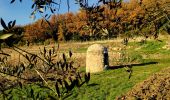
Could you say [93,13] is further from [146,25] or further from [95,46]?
[95,46]

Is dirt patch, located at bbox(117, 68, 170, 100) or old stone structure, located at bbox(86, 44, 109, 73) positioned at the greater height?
dirt patch, located at bbox(117, 68, 170, 100)

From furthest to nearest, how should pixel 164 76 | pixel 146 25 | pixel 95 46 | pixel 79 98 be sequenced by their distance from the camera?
pixel 95 46 → pixel 79 98 → pixel 164 76 → pixel 146 25

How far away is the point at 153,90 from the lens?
40.3 ft

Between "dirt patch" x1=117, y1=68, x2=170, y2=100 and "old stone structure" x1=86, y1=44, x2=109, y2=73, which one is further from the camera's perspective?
"old stone structure" x1=86, y1=44, x2=109, y2=73

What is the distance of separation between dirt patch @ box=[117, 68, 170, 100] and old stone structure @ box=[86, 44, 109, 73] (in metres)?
15.1

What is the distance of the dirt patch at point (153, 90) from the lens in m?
11.9

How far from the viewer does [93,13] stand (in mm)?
4508

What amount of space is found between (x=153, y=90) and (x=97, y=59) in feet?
57.2

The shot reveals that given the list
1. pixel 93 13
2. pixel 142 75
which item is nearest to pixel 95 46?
pixel 142 75

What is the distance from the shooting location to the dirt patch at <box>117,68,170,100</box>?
11922mm

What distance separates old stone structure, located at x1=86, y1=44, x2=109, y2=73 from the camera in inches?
1158

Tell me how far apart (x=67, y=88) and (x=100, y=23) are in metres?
1.88

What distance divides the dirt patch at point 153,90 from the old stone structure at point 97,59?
15076 mm

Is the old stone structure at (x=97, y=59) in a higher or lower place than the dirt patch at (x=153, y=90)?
lower
